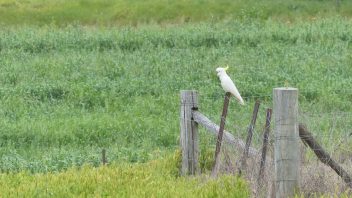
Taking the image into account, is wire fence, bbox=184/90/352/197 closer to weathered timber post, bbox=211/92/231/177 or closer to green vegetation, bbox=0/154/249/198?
weathered timber post, bbox=211/92/231/177

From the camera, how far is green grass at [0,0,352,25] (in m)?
38.9

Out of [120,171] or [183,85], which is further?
[183,85]

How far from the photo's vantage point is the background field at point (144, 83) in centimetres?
1343

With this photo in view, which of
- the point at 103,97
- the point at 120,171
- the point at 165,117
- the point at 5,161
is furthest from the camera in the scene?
the point at 103,97

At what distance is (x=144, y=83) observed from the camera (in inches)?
789

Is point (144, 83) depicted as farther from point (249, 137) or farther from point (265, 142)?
point (265, 142)

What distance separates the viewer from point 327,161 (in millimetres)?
7891

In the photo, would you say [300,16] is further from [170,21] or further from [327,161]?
[327,161]

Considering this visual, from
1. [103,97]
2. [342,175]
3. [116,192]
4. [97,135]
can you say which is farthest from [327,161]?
[103,97]

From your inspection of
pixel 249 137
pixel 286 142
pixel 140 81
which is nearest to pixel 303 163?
pixel 249 137

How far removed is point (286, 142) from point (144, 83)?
12.6m

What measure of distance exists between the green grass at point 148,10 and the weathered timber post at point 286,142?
30534 mm

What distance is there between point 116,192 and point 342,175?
98.8 inches

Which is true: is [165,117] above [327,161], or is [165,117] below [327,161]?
below
